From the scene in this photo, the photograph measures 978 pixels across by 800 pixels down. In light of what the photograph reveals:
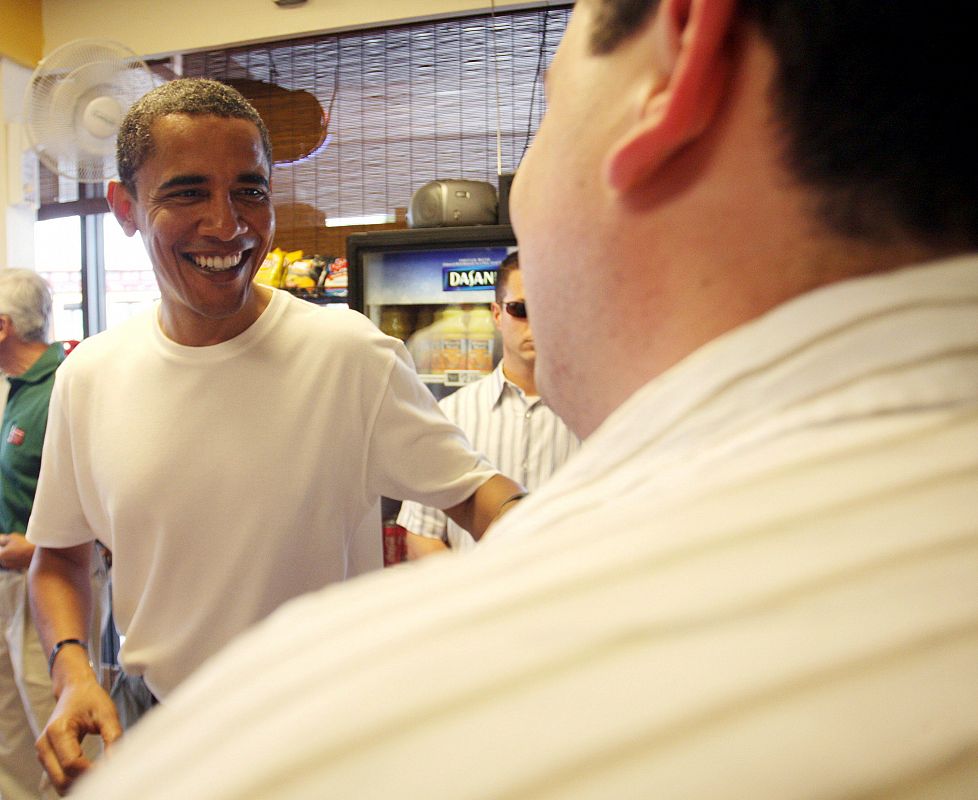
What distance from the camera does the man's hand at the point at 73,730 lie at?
1165 millimetres

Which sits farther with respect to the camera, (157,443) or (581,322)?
(157,443)

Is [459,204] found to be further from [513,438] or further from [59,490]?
[59,490]

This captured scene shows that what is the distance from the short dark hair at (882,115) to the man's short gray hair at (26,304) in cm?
339

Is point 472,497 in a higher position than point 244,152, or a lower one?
lower

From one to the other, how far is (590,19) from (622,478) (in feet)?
0.99

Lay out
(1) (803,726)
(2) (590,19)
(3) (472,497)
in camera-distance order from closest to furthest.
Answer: (1) (803,726) → (2) (590,19) → (3) (472,497)

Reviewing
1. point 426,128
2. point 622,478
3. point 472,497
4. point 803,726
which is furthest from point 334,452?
point 426,128

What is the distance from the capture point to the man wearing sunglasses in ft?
8.22

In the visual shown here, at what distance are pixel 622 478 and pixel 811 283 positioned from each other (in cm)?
15

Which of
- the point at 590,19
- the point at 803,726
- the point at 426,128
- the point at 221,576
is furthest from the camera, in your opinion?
the point at 426,128

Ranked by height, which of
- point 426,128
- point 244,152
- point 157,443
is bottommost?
point 157,443

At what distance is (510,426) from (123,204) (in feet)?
4.75

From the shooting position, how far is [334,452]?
1.42 m

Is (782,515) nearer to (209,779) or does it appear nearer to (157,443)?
(209,779)
